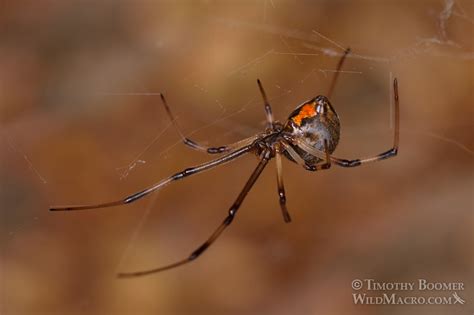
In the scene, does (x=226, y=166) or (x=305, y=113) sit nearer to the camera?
(x=305, y=113)

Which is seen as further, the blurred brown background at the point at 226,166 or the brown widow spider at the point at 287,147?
the blurred brown background at the point at 226,166

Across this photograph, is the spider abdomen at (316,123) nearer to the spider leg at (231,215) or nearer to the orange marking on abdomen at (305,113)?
the orange marking on abdomen at (305,113)

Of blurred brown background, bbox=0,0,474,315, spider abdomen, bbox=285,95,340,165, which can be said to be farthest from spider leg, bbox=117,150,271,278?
blurred brown background, bbox=0,0,474,315

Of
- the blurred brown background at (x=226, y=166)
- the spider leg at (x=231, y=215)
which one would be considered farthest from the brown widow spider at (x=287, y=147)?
the blurred brown background at (x=226, y=166)

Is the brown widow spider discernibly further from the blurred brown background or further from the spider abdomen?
the blurred brown background

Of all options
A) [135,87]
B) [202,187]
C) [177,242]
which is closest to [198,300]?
[177,242]

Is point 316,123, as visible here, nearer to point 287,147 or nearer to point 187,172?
point 287,147

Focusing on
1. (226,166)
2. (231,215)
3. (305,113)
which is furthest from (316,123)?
(226,166)
